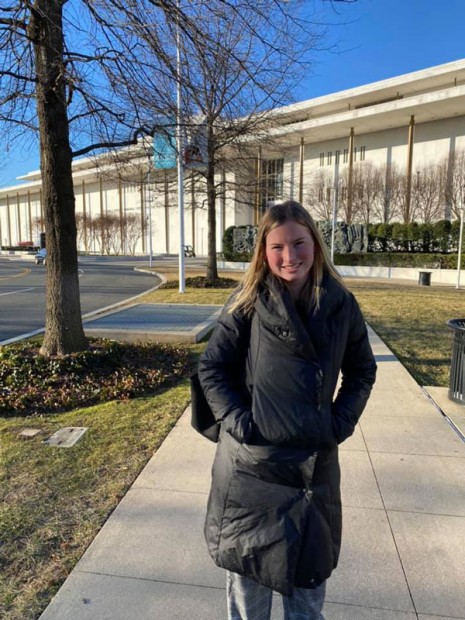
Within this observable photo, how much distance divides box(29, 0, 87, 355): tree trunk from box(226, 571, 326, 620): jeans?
462 cm

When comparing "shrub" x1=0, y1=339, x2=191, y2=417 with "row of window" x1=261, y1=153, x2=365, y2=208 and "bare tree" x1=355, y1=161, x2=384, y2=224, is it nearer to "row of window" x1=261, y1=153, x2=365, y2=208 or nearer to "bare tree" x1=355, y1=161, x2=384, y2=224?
"row of window" x1=261, y1=153, x2=365, y2=208

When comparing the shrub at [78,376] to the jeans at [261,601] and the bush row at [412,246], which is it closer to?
the jeans at [261,601]

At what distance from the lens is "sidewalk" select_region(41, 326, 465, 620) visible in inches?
81.7

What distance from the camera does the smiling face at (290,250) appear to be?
1652mm

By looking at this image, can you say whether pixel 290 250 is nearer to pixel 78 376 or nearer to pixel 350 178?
pixel 78 376

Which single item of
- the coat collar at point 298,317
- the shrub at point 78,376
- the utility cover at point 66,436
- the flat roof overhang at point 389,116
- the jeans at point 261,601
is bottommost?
the utility cover at point 66,436

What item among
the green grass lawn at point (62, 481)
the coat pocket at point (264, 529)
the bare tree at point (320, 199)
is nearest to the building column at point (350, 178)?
A: the bare tree at point (320, 199)

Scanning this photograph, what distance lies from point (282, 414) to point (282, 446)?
11 cm

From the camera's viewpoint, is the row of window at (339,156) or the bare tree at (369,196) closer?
the bare tree at (369,196)

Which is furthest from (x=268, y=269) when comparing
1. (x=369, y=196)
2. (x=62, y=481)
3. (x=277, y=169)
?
(x=277, y=169)

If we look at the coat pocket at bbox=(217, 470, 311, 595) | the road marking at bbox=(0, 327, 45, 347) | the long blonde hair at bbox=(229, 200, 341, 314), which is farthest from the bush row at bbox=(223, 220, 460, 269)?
the coat pocket at bbox=(217, 470, 311, 595)

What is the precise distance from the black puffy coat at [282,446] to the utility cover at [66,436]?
252cm

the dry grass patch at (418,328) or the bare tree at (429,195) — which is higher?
the bare tree at (429,195)

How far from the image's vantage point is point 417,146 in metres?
43.1
